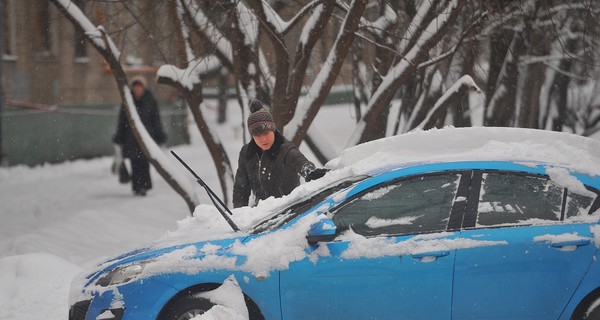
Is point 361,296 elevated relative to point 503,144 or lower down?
lower down

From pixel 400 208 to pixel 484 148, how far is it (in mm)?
762

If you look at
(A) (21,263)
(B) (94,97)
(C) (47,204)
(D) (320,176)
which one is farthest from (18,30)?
(D) (320,176)

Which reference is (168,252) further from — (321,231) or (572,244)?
(572,244)

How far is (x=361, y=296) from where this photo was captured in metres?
4.67

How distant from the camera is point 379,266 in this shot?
4.67m

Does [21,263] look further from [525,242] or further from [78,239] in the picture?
[525,242]

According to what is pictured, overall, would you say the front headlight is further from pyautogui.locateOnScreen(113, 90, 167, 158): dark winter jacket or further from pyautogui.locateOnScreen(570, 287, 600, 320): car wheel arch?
pyautogui.locateOnScreen(113, 90, 167, 158): dark winter jacket

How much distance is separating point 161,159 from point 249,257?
4712 millimetres

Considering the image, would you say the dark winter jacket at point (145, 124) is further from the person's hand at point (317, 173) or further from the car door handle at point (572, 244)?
the car door handle at point (572, 244)

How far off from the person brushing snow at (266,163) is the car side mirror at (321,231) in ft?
4.34

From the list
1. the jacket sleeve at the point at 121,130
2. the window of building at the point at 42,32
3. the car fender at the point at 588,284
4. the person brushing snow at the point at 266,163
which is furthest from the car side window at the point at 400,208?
the window of building at the point at 42,32

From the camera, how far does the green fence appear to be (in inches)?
663

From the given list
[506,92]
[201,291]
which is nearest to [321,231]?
[201,291]

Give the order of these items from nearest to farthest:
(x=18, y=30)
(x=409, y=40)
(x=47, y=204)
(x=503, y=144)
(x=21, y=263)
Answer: (x=503, y=144)
(x=21, y=263)
(x=409, y=40)
(x=47, y=204)
(x=18, y=30)
